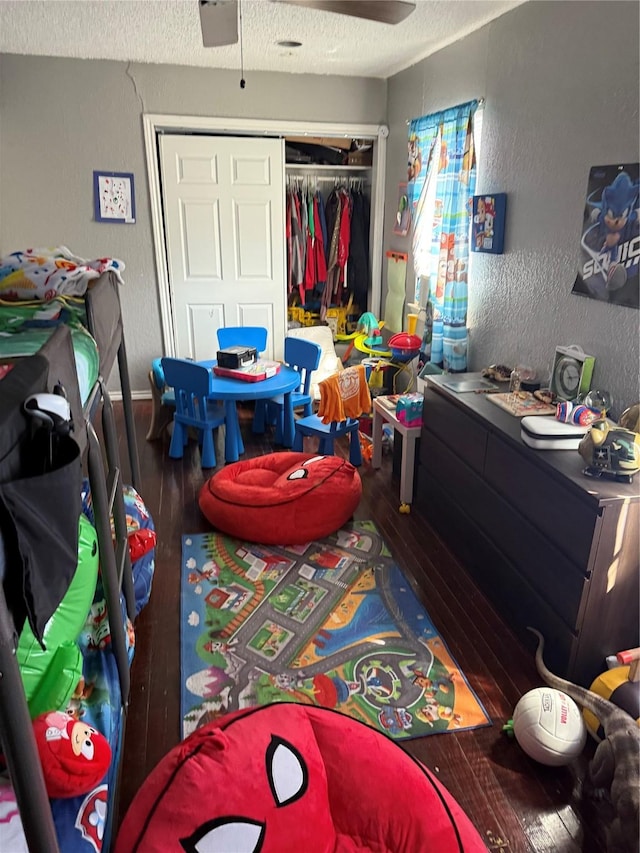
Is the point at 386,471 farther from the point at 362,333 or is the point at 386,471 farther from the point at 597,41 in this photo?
the point at 597,41

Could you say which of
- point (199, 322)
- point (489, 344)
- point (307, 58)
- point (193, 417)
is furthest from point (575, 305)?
point (199, 322)

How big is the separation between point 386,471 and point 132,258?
2.69 metres

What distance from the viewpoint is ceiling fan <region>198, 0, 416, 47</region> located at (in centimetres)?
232

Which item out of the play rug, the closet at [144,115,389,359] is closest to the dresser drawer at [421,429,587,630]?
the play rug

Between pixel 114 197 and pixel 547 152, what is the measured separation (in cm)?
318

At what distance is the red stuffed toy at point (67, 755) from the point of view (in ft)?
4.15

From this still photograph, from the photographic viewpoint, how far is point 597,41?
7.96 ft

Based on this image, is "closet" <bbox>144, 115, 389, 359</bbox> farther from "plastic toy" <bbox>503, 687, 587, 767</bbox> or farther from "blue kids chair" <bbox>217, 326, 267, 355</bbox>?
"plastic toy" <bbox>503, 687, 587, 767</bbox>

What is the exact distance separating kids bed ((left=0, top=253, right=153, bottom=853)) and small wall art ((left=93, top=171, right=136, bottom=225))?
2.42 meters

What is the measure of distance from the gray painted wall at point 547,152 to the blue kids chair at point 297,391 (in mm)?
1067

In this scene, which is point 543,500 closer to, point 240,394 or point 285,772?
point 285,772

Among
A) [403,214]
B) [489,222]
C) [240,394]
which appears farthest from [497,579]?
[403,214]

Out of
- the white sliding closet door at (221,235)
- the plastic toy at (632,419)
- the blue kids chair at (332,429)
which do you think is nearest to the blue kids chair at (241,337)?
the white sliding closet door at (221,235)

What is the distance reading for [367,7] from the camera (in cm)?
239
